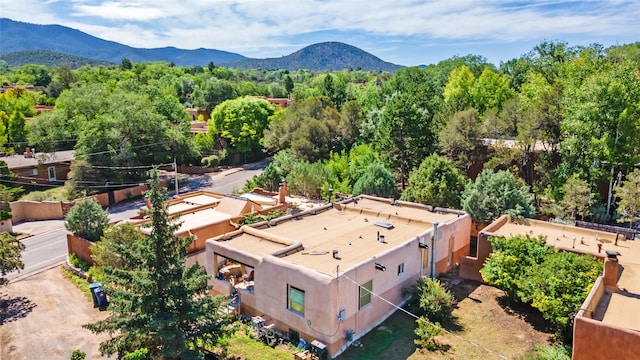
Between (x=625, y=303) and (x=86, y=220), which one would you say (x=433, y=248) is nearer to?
(x=625, y=303)

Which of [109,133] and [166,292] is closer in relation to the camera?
[166,292]

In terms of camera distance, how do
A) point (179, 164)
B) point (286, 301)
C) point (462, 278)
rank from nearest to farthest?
point (286, 301)
point (462, 278)
point (179, 164)

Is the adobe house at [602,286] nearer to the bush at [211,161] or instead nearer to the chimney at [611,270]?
the chimney at [611,270]

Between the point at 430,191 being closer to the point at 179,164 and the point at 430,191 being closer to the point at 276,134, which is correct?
the point at 276,134

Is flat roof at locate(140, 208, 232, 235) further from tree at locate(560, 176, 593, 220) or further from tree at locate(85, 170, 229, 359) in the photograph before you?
tree at locate(560, 176, 593, 220)

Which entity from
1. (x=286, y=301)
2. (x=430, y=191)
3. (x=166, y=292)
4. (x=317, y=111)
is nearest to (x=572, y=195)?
(x=430, y=191)

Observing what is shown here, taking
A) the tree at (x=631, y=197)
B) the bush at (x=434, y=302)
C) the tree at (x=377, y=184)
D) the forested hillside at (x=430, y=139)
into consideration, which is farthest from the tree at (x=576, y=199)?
the bush at (x=434, y=302)
